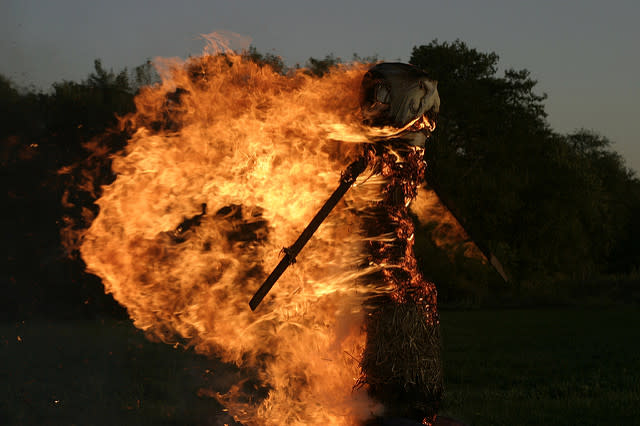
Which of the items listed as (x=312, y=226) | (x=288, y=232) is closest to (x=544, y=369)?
(x=288, y=232)

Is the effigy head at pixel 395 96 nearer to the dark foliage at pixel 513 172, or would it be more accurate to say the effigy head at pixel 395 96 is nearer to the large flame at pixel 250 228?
the large flame at pixel 250 228

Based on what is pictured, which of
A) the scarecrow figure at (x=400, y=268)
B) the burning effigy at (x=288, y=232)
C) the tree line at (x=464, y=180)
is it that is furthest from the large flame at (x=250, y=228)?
the tree line at (x=464, y=180)

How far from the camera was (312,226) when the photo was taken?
19.0ft

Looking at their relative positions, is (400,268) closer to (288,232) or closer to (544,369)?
(288,232)

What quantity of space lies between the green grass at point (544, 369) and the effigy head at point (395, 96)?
4.53 meters

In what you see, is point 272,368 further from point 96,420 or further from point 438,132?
point 438,132

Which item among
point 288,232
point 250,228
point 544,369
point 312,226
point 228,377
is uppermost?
point 312,226

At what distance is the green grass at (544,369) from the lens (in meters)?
9.29

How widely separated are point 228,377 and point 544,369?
5691 millimetres

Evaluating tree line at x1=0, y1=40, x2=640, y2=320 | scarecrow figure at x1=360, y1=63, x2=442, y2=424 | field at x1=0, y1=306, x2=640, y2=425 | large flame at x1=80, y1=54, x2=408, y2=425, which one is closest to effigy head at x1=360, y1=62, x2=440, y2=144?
scarecrow figure at x1=360, y1=63, x2=442, y2=424

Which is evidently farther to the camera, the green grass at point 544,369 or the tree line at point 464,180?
the tree line at point 464,180

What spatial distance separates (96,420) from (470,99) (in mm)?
28849

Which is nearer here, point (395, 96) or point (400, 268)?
point (395, 96)

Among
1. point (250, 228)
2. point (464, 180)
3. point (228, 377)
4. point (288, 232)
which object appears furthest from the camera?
point (464, 180)
